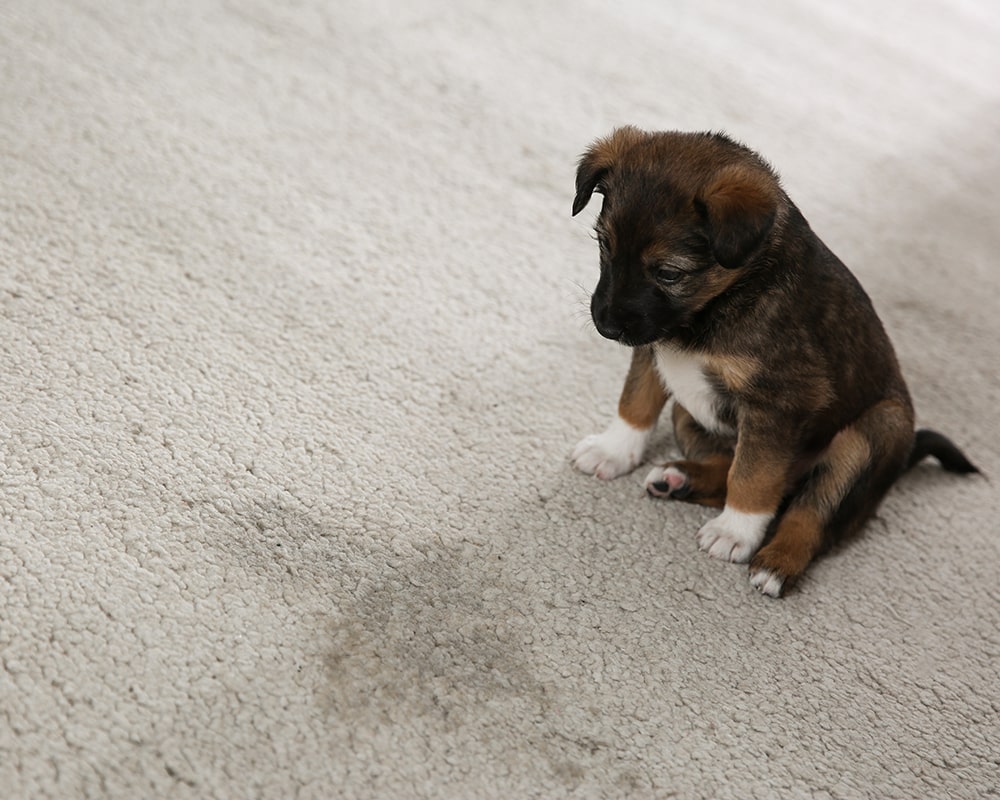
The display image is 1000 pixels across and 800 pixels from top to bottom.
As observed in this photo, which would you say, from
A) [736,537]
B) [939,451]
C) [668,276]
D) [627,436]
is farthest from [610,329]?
[939,451]

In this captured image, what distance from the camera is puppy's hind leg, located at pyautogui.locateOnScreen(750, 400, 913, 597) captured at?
76.2 inches

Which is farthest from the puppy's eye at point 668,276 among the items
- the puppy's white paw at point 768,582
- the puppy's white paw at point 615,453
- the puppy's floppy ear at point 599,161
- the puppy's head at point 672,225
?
the puppy's white paw at point 768,582

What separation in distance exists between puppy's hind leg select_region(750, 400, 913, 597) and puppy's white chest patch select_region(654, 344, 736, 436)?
198 millimetres

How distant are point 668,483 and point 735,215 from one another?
635mm

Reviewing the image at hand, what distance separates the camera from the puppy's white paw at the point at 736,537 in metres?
1.97

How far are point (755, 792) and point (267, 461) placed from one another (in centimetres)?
109

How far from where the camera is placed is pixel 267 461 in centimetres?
202

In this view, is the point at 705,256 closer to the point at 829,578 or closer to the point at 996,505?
the point at 829,578

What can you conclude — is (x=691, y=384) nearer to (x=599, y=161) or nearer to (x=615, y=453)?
(x=615, y=453)

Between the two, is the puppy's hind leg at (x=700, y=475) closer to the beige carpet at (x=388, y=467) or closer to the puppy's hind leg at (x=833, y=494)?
the beige carpet at (x=388, y=467)

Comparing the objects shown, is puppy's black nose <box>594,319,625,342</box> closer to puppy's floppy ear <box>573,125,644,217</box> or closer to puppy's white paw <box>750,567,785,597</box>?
puppy's floppy ear <box>573,125,644,217</box>

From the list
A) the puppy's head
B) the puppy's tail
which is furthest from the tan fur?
the puppy's tail

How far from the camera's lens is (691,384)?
1.94 meters

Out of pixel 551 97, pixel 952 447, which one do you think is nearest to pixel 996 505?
pixel 952 447
